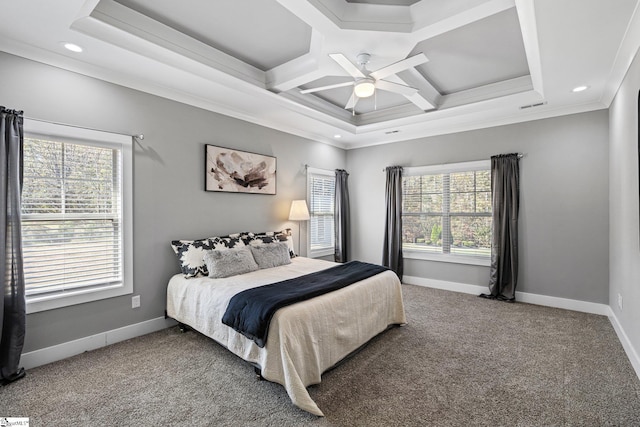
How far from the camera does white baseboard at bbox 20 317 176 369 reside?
8.45 feet

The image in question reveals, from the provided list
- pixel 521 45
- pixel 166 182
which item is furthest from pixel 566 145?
pixel 166 182

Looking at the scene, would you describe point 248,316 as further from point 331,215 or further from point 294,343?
point 331,215

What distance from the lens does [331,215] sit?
579 centimetres

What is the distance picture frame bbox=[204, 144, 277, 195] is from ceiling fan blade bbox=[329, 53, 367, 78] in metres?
2.01

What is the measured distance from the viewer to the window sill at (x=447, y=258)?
4676 millimetres

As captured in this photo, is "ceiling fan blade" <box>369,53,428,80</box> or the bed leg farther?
"ceiling fan blade" <box>369,53,428,80</box>

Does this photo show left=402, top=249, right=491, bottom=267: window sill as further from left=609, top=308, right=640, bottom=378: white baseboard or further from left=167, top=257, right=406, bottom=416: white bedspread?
left=167, top=257, right=406, bottom=416: white bedspread

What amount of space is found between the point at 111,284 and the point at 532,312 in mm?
4909

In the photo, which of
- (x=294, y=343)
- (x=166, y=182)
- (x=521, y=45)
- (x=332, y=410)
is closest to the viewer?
(x=332, y=410)

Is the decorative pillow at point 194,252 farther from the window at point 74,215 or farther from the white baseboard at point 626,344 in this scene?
the white baseboard at point 626,344

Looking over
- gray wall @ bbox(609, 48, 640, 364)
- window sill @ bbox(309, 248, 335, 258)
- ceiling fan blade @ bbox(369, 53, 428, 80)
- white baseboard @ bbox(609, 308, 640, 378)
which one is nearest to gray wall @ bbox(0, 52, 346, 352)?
window sill @ bbox(309, 248, 335, 258)

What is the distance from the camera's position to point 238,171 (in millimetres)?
4148

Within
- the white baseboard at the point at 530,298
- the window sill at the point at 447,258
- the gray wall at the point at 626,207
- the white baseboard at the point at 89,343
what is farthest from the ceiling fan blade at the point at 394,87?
the white baseboard at the point at 89,343

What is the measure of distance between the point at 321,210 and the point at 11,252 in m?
4.04
